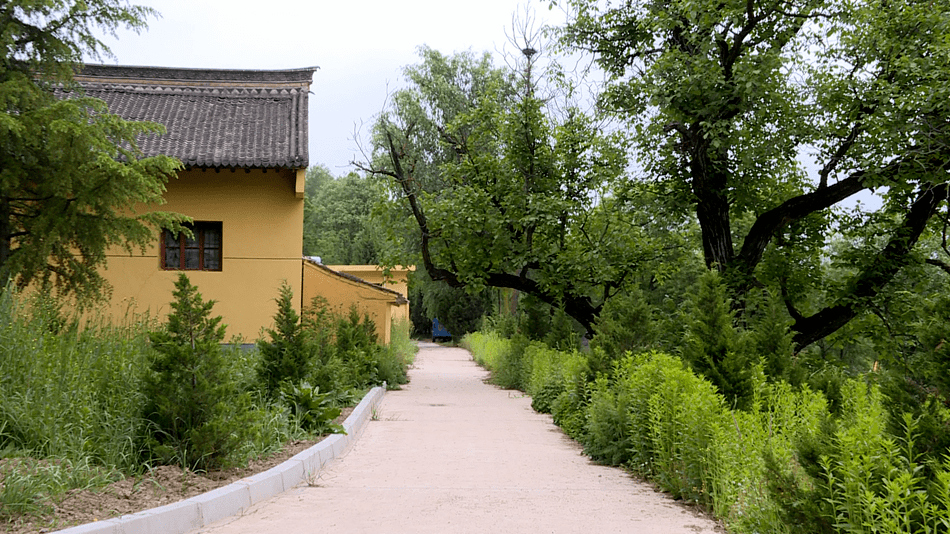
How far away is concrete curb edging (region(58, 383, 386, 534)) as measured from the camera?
5.20m

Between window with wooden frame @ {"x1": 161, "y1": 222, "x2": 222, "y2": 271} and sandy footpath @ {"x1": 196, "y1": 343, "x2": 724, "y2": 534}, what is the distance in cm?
815

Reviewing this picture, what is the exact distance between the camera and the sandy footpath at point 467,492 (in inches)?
238

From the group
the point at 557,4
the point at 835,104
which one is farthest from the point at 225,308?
the point at 835,104

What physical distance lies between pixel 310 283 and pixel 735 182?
480 inches

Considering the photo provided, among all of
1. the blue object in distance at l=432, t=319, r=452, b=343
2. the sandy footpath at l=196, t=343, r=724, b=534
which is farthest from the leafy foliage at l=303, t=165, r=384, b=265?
the sandy footpath at l=196, t=343, r=724, b=534

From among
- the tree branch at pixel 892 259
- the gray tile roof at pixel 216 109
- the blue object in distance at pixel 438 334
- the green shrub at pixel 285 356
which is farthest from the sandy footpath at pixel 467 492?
the blue object in distance at pixel 438 334

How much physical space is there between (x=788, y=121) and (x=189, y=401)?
1448 centimetres

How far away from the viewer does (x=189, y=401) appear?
23.2ft

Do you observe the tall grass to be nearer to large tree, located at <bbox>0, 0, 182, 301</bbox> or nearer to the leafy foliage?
large tree, located at <bbox>0, 0, 182, 301</bbox>

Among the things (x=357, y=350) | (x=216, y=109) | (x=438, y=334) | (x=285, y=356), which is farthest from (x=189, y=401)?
(x=438, y=334)

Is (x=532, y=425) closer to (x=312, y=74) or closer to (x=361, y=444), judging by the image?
(x=361, y=444)

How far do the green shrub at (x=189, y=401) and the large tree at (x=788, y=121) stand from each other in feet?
32.4

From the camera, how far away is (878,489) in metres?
4.32

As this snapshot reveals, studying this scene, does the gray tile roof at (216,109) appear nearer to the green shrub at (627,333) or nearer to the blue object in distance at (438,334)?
the green shrub at (627,333)
